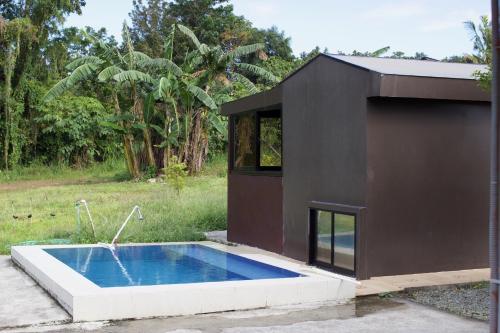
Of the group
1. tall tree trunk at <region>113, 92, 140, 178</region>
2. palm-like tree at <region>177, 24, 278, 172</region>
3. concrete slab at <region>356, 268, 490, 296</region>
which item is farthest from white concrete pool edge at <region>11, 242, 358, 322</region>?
tall tree trunk at <region>113, 92, 140, 178</region>

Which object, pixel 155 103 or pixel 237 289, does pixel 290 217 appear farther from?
pixel 155 103

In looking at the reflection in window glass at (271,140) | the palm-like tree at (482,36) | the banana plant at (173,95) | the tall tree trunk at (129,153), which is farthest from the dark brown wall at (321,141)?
the tall tree trunk at (129,153)

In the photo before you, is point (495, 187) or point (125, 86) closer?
point (495, 187)

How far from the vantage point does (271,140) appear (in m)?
10.7

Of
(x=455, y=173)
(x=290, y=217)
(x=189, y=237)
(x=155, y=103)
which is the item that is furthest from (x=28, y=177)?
(x=455, y=173)

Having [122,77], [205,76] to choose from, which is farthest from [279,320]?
[205,76]

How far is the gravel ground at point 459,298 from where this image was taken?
6.60m

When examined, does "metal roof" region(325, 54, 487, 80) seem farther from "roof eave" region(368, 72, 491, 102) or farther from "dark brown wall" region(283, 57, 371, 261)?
"dark brown wall" region(283, 57, 371, 261)

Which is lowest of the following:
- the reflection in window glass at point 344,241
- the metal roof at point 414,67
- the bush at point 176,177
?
the reflection in window glass at point 344,241

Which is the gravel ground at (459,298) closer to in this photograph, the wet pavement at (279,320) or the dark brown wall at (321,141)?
the wet pavement at (279,320)

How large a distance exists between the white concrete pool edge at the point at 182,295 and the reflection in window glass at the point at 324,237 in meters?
0.84

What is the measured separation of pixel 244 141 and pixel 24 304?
5.31 meters

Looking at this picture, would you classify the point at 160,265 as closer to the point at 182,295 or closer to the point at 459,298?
the point at 182,295

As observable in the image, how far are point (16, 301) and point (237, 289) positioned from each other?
2.45 m
